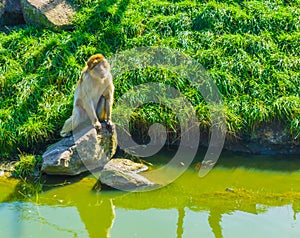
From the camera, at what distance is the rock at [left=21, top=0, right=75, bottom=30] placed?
8398 millimetres

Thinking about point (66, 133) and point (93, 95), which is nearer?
point (93, 95)

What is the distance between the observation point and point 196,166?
20.9 ft

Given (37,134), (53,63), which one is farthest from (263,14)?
(37,134)

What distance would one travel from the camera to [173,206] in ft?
18.0

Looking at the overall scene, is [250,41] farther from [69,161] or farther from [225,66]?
[69,161]

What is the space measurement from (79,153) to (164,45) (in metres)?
2.59

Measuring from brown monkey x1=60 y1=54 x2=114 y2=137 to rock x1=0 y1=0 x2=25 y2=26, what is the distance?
10.7 feet

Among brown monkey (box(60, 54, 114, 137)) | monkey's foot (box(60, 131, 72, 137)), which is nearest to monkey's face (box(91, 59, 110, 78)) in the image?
brown monkey (box(60, 54, 114, 137))

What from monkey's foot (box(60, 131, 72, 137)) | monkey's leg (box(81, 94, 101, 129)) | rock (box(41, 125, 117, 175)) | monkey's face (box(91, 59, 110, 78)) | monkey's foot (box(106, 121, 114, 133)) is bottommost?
rock (box(41, 125, 117, 175))

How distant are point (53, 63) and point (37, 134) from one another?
1.42 metres

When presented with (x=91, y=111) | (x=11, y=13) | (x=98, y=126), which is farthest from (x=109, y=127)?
(x=11, y=13)

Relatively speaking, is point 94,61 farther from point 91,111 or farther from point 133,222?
point 133,222

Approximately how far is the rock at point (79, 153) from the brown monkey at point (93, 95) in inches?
5.4

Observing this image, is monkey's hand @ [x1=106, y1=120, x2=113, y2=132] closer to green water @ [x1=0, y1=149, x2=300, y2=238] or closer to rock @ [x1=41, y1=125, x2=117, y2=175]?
rock @ [x1=41, y1=125, x2=117, y2=175]
